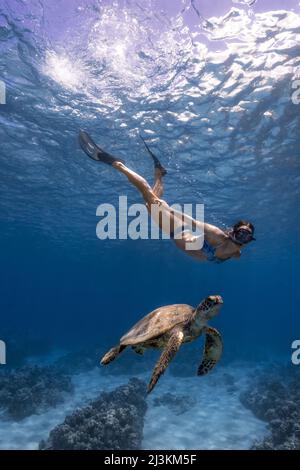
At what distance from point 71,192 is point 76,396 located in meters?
17.1

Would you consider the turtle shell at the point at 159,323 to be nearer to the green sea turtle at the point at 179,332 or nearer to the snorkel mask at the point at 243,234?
the green sea turtle at the point at 179,332

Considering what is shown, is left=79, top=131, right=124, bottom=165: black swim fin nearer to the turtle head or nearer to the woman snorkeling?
the woman snorkeling

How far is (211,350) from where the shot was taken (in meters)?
6.07

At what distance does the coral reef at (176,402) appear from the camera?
1706 cm

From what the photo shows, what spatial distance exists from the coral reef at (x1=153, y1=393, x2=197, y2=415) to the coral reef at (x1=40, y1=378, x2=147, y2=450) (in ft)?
13.5

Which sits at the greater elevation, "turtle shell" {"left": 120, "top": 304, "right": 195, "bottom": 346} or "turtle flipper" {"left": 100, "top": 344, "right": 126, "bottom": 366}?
"turtle shell" {"left": 120, "top": 304, "right": 195, "bottom": 346}

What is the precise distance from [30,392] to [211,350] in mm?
14220

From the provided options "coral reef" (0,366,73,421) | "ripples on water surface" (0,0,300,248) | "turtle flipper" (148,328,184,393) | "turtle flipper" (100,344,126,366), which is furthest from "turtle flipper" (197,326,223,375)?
"coral reef" (0,366,73,421)

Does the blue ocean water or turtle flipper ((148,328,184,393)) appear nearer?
turtle flipper ((148,328,184,393))

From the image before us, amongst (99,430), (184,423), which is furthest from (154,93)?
(184,423)

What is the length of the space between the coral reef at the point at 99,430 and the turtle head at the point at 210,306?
26.5 ft

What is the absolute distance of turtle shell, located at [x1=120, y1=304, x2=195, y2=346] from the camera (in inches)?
235

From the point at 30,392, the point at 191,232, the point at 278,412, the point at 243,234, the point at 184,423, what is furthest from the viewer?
the point at 30,392

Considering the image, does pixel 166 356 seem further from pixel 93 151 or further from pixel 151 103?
pixel 151 103
